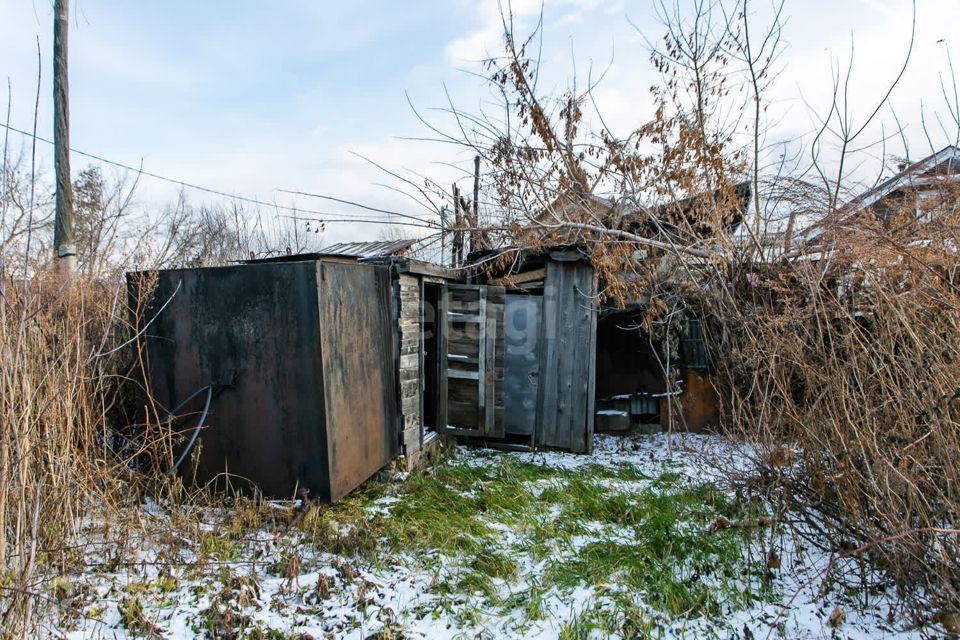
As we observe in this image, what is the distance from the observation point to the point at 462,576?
3.55 metres

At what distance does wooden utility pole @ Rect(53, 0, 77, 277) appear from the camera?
7477 millimetres

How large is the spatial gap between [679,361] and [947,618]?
579 centimetres

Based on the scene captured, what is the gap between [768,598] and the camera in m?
3.33

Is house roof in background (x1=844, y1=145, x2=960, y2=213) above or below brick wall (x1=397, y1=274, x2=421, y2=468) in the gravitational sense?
above

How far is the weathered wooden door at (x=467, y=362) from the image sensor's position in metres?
6.86

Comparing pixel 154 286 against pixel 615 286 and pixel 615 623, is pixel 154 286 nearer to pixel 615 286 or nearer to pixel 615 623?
pixel 615 623

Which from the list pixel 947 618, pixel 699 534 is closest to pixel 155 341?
pixel 699 534

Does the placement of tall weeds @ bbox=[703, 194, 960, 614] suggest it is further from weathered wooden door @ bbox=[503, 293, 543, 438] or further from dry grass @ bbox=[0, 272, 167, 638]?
dry grass @ bbox=[0, 272, 167, 638]

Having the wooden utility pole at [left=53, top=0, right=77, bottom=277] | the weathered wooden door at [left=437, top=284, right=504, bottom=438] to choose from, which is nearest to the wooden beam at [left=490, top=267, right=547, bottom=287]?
the weathered wooden door at [left=437, top=284, right=504, bottom=438]

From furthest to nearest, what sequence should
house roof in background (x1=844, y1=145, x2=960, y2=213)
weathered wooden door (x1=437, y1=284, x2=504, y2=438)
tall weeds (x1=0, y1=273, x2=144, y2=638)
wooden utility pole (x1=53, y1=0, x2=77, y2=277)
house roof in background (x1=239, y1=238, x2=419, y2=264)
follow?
wooden utility pole (x1=53, y1=0, x2=77, y2=277)
weathered wooden door (x1=437, y1=284, x2=504, y2=438)
house roof in background (x1=239, y1=238, x2=419, y2=264)
house roof in background (x1=844, y1=145, x2=960, y2=213)
tall weeds (x1=0, y1=273, x2=144, y2=638)

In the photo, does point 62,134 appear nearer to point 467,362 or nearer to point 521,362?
point 467,362

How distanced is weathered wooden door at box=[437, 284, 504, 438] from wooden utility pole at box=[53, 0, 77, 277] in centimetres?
498

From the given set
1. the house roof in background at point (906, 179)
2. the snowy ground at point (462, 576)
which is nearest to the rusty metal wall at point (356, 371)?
the snowy ground at point (462, 576)

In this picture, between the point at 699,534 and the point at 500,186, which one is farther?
the point at 500,186
